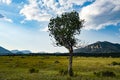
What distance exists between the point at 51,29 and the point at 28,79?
1327 centimetres

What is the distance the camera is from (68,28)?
158ft

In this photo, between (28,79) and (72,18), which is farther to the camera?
(72,18)

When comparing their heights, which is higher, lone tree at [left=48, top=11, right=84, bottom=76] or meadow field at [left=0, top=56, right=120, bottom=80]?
lone tree at [left=48, top=11, right=84, bottom=76]

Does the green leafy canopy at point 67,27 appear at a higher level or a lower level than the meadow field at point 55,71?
higher

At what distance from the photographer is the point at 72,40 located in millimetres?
48406

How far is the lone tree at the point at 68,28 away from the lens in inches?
1903

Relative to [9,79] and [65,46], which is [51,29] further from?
[9,79]

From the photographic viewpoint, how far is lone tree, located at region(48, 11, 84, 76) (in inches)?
1903

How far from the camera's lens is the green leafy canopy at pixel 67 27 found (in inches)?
1905

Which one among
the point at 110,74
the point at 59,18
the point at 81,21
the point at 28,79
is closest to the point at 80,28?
the point at 81,21

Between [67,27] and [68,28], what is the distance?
27cm

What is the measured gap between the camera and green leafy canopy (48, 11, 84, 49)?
48375 mm

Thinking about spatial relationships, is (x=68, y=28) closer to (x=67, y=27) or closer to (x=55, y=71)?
(x=67, y=27)

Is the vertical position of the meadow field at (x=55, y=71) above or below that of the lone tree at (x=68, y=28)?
below
